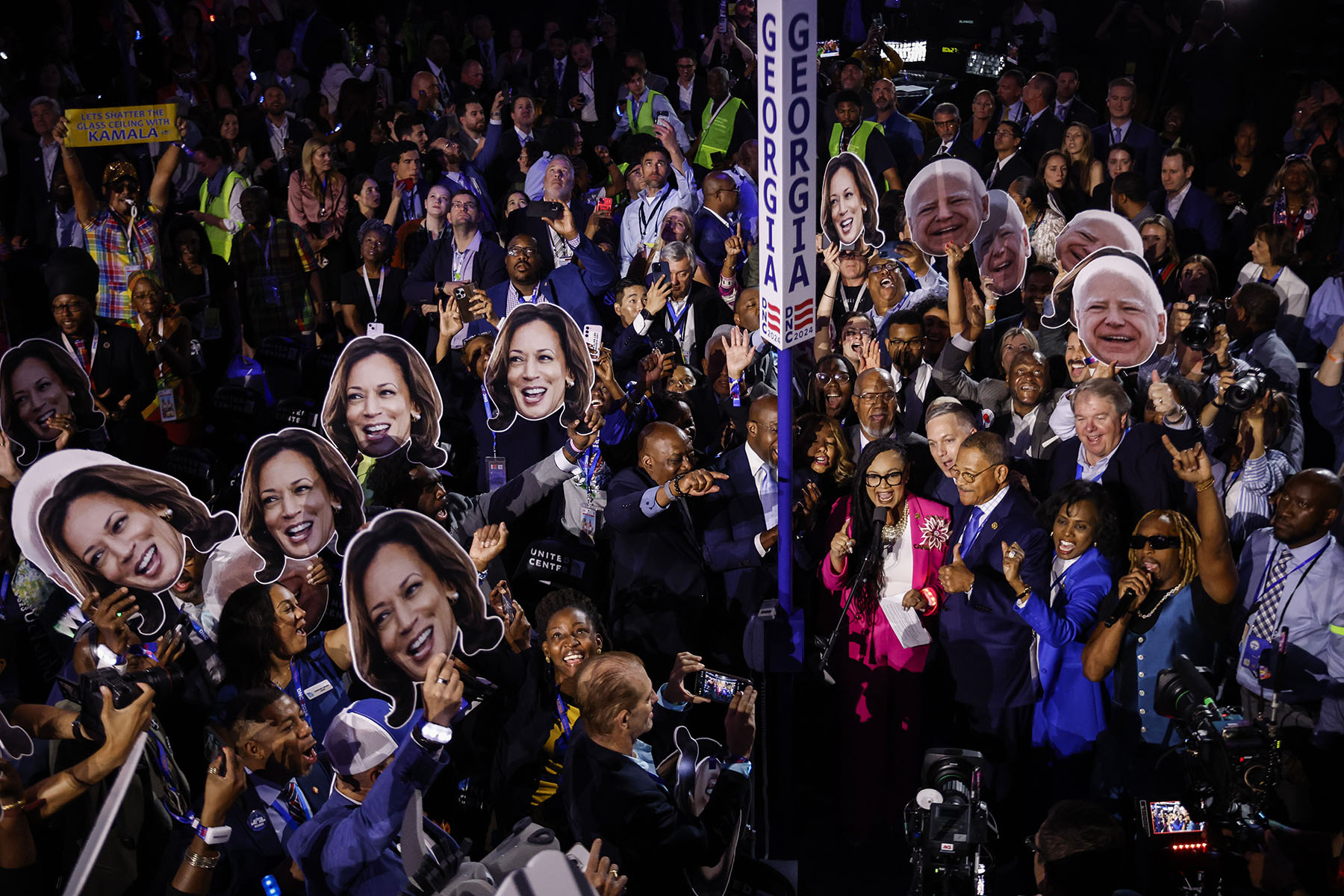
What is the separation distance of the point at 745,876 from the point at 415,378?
2.63m

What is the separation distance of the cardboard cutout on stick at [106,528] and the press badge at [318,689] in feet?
2.30

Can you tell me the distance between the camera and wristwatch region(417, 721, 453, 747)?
364 cm

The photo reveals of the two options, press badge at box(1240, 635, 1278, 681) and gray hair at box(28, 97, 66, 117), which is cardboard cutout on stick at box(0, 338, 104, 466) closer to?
gray hair at box(28, 97, 66, 117)

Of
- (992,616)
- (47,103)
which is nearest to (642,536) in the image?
(992,616)

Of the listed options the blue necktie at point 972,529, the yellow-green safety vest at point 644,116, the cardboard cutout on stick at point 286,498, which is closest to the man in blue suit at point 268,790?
the cardboard cutout on stick at point 286,498

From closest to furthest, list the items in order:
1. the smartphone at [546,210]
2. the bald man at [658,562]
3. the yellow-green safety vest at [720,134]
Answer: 1. the bald man at [658,562]
2. the smartphone at [546,210]
3. the yellow-green safety vest at [720,134]

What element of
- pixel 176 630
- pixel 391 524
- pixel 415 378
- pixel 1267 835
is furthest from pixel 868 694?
pixel 176 630

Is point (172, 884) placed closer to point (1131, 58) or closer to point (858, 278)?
point (858, 278)

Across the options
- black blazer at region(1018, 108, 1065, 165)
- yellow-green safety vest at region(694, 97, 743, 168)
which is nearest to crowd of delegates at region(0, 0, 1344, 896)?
black blazer at region(1018, 108, 1065, 165)

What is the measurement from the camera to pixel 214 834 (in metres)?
3.75

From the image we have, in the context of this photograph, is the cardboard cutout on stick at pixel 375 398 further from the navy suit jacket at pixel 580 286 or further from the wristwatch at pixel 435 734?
the wristwatch at pixel 435 734

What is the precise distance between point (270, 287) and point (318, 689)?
3937 mm

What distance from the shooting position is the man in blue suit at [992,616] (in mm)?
4543

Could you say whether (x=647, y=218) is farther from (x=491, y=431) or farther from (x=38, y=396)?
(x=38, y=396)
